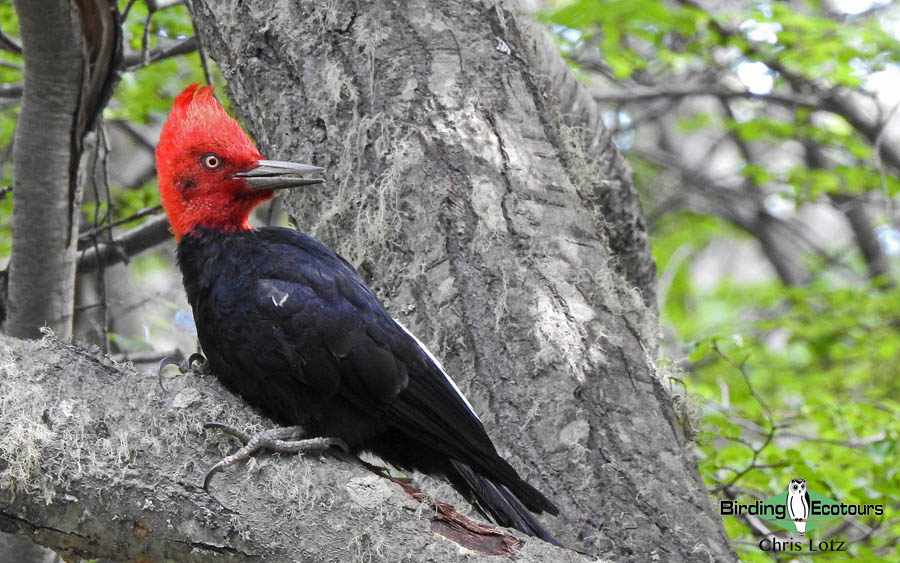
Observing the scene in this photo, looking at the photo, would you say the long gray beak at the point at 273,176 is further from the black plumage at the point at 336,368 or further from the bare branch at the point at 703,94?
the bare branch at the point at 703,94

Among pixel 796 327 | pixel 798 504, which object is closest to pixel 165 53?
pixel 798 504

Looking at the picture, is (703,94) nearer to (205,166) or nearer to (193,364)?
(205,166)

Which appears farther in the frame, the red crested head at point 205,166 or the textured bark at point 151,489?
the red crested head at point 205,166

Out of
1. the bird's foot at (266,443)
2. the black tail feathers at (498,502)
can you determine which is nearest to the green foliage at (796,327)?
the black tail feathers at (498,502)

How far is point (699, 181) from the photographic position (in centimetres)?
762

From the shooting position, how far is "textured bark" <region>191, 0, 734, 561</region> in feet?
7.79

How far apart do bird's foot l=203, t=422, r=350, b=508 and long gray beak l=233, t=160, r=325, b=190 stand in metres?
0.70

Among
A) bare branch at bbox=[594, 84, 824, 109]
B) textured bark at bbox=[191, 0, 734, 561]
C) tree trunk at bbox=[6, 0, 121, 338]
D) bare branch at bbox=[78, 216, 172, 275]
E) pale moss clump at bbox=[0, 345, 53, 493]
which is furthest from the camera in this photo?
bare branch at bbox=[594, 84, 824, 109]

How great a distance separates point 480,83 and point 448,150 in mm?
252

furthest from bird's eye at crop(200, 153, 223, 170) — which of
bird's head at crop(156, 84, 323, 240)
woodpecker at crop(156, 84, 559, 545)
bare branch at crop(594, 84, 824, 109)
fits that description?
bare branch at crop(594, 84, 824, 109)

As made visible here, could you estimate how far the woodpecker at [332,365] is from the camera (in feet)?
7.25

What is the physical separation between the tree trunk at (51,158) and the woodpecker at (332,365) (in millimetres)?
658

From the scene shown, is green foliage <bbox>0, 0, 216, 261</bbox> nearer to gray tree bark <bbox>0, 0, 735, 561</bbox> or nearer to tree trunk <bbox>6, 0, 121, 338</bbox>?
tree trunk <bbox>6, 0, 121, 338</bbox>

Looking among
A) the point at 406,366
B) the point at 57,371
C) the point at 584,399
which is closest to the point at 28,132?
the point at 57,371
